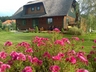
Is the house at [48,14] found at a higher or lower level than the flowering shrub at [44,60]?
higher

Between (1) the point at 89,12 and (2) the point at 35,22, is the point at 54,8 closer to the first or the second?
(2) the point at 35,22

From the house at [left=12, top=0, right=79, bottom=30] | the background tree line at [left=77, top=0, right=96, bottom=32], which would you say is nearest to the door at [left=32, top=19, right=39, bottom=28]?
the house at [left=12, top=0, right=79, bottom=30]

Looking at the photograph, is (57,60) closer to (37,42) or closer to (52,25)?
(37,42)

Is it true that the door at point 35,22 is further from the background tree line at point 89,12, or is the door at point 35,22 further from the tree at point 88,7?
the background tree line at point 89,12

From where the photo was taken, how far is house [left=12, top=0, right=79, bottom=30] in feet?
105

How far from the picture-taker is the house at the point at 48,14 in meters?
32.0

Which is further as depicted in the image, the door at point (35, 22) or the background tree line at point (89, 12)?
the door at point (35, 22)

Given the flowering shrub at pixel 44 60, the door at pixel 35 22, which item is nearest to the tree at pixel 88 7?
the door at pixel 35 22

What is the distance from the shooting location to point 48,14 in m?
32.9

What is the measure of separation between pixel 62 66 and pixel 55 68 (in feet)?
0.62

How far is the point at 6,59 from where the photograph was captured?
3.48 meters

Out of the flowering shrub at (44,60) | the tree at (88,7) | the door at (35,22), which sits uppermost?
the tree at (88,7)

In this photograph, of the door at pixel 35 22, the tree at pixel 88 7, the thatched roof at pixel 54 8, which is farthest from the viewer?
the door at pixel 35 22

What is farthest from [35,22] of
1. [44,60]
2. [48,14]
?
[44,60]
